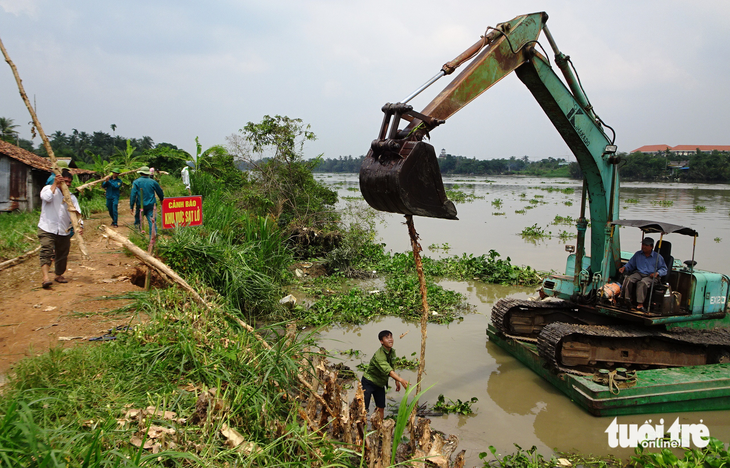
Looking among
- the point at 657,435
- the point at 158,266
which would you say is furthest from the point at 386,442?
the point at 158,266

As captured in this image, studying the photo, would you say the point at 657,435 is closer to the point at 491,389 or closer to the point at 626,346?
the point at 626,346

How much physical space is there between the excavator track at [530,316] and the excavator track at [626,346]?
2.80 ft

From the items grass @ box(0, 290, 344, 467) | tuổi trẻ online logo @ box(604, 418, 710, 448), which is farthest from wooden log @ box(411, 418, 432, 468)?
tuổi trẻ online logo @ box(604, 418, 710, 448)

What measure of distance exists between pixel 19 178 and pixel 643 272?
1909 cm

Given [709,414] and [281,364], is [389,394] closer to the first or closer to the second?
[281,364]

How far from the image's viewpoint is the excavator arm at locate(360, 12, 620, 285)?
3.90 m

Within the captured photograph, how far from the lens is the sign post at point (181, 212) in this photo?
800 cm

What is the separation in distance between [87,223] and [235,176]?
761cm

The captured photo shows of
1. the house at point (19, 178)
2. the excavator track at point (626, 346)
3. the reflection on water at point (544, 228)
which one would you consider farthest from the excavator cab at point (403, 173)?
the house at point (19, 178)

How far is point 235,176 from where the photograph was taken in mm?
20719

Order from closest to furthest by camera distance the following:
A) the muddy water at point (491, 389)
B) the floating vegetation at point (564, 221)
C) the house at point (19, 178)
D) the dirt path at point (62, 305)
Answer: the dirt path at point (62, 305)
the muddy water at point (491, 389)
the house at point (19, 178)
the floating vegetation at point (564, 221)

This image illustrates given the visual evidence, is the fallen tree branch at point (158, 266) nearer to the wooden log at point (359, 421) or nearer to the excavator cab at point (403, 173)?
the wooden log at point (359, 421)

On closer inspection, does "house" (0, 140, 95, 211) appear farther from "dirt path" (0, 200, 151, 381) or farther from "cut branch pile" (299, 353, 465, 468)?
"cut branch pile" (299, 353, 465, 468)

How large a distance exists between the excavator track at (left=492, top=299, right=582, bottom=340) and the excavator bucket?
4181 mm
